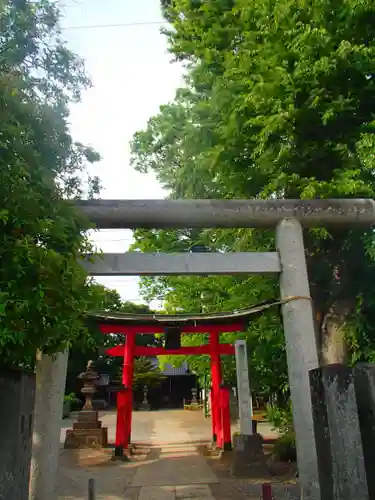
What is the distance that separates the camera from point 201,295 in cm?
1273

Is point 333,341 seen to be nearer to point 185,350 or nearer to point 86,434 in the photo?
point 185,350

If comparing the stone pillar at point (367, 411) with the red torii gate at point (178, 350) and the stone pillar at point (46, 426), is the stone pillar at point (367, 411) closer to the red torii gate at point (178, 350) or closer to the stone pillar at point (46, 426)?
the stone pillar at point (46, 426)

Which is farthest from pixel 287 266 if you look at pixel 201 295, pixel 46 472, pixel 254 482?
pixel 201 295

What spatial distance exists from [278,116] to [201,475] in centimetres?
814

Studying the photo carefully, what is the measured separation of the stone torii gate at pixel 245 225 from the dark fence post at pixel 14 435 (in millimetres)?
2231

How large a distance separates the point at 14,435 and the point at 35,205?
208cm

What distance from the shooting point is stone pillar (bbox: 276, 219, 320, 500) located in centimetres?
563

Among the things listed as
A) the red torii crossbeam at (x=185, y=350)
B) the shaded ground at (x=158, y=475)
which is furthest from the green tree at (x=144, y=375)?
the red torii crossbeam at (x=185, y=350)

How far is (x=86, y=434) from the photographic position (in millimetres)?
16531

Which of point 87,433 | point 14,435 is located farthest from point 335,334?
point 87,433

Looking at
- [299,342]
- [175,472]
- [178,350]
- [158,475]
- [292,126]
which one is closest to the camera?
[299,342]

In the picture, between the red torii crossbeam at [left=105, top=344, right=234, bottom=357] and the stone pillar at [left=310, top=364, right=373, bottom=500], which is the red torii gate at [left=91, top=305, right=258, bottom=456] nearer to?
the red torii crossbeam at [left=105, top=344, right=234, bottom=357]

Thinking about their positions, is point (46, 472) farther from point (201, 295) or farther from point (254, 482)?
point (201, 295)

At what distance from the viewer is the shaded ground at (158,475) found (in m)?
8.66
